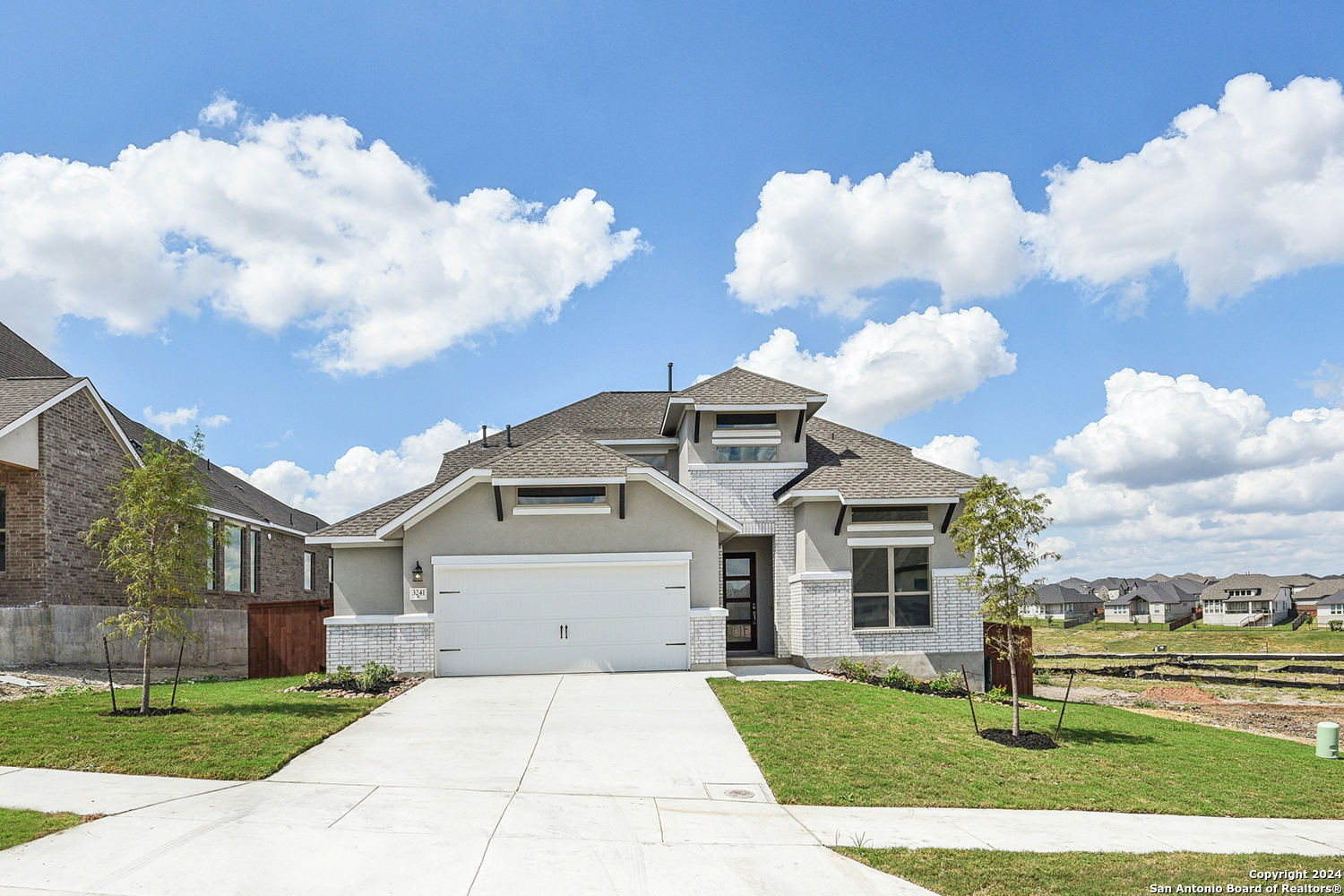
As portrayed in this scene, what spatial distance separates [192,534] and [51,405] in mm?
8886

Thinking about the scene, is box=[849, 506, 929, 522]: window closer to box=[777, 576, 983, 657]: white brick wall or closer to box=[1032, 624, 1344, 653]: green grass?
box=[777, 576, 983, 657]: white brick wall

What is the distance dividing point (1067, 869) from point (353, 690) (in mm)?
12180

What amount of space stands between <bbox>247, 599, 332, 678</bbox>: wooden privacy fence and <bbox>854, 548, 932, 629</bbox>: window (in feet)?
37.4

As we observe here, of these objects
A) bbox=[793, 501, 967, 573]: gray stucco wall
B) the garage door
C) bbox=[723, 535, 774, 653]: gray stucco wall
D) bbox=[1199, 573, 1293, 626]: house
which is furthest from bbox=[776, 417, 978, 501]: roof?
bbox=[1199, 573, 1293, 626]: house

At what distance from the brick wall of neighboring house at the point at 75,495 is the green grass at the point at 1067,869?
19.1 m

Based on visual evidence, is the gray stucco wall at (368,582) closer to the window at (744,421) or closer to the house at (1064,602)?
the window at (744,421)

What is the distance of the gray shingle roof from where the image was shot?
1831 centimetres

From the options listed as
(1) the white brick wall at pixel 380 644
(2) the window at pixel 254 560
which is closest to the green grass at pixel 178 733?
(1) the white brick wall at pixel 380 644

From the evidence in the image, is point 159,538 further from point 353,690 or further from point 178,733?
point 353,690

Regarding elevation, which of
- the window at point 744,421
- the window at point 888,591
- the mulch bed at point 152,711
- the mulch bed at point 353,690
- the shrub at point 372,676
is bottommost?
the mulch bed at point 353,690

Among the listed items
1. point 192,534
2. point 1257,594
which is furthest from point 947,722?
point 1257,594

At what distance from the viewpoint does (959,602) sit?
18.4 m

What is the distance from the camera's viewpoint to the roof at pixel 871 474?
713 inches

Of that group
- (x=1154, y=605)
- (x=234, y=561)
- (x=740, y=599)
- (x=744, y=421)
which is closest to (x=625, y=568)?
(x=740, y=599)
